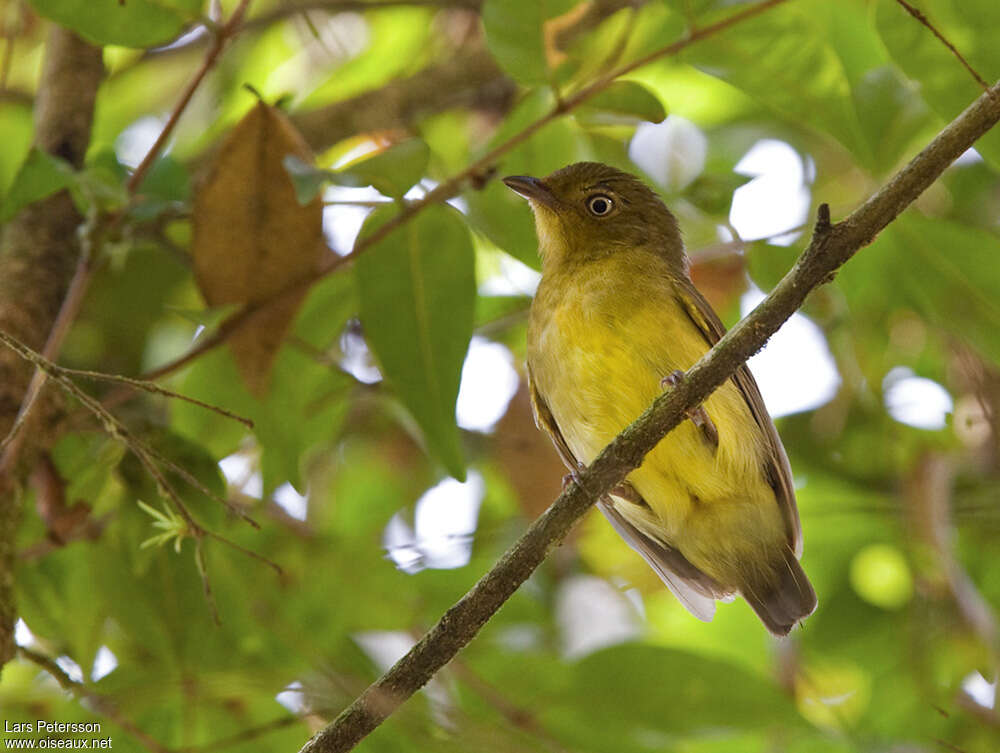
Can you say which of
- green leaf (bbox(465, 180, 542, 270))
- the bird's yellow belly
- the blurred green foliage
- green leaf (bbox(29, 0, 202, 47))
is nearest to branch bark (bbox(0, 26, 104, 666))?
the blurred green foliage

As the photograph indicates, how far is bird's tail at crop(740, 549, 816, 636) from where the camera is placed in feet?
11.5

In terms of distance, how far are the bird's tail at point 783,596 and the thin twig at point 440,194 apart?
59.8 inches

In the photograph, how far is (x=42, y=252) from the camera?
10.6 feet

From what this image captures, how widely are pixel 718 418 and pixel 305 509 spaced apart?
1993 millimetres

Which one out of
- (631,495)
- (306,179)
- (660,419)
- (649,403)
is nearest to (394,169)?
(306,179)

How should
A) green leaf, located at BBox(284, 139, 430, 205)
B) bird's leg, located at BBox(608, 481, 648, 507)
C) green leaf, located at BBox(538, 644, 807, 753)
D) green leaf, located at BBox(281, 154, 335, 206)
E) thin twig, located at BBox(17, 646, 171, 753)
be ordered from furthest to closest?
bird's leg, located at BBox(608, 481, 648, 507), green leaf, located at BBox(538, 644, 807, 753), thin twig, located at BBox(17, 646, 171, 753), green leaf, located at BBox(284, 139, 430, 205), green leaf, located at BBox(281, 154, 335, 206)

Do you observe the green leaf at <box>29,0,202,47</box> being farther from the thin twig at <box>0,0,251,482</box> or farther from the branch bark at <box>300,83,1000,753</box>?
the branch bark at <box>300,83,1000,753</box>

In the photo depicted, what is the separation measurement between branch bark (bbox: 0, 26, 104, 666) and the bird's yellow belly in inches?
56.8

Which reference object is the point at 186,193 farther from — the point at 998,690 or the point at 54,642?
the point at 998,690

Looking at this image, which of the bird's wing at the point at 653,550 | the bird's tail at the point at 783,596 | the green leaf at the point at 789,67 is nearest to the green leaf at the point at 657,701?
the bird's tail at the point at 783,596

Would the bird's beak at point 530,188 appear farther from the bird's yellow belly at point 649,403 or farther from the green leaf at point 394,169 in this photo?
the green leaf at point 394,169

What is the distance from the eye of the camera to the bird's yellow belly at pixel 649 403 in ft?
11.0

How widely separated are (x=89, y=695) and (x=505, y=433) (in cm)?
234

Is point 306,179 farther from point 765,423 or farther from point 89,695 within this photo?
point 765,423
